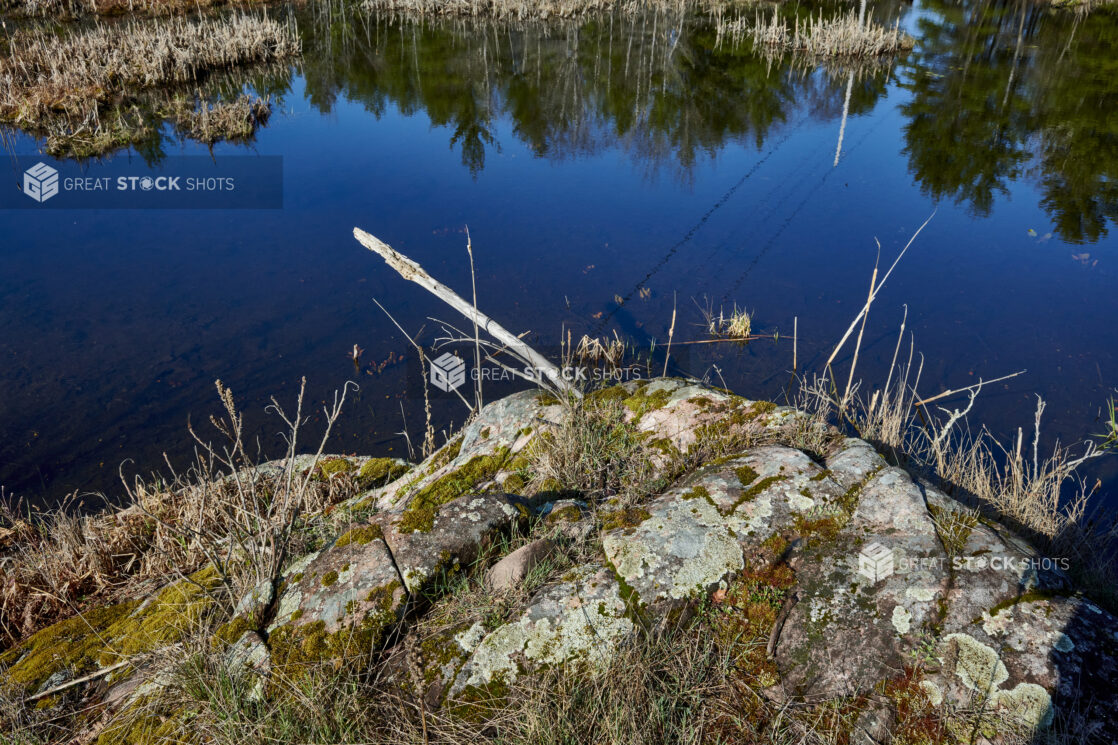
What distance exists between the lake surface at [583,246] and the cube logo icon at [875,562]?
4015 mm

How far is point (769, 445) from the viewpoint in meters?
3.84

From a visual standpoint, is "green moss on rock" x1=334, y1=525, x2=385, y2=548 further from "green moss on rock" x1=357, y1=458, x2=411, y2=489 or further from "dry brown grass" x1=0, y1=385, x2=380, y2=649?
"green moss on rock" x1=357, y1=458, x2=411, y2=489

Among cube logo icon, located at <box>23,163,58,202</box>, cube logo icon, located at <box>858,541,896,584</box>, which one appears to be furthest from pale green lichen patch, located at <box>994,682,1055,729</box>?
cube logo icon, located at <box>23,163,58,202</box>

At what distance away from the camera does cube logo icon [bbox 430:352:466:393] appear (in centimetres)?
785

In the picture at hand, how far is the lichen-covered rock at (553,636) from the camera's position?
8.46 ft

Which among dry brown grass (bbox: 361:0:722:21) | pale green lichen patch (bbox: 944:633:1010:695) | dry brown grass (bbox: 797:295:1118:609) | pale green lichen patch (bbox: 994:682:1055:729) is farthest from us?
dry brown grass (bbox: 361:0:722:21)

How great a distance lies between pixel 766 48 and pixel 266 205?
54.4 ft

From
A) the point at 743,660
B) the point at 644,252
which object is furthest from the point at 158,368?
the point at 743,660

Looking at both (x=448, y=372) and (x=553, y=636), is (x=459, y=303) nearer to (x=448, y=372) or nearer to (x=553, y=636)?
(x=448, y=372)

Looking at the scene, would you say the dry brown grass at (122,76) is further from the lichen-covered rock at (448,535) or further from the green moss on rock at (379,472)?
the lichen-covered rock at (448,535)

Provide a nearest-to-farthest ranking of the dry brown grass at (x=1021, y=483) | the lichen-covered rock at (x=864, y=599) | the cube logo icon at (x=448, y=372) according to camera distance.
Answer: the lichen-covered rock at (x=864, y=599)
the dry brown grass at (x=1021, y=483)
the cube logo icon at (x=448, y=372)

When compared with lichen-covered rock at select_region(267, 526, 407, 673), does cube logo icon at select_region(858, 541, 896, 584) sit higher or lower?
higher

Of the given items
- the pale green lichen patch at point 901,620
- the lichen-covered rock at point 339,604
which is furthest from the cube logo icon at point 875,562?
the lichen-covered rock at point 339,604

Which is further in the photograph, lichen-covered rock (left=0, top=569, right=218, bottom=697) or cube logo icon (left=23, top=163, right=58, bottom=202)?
cube logo icon (left=23, top=163, right=58, bottom=202)
